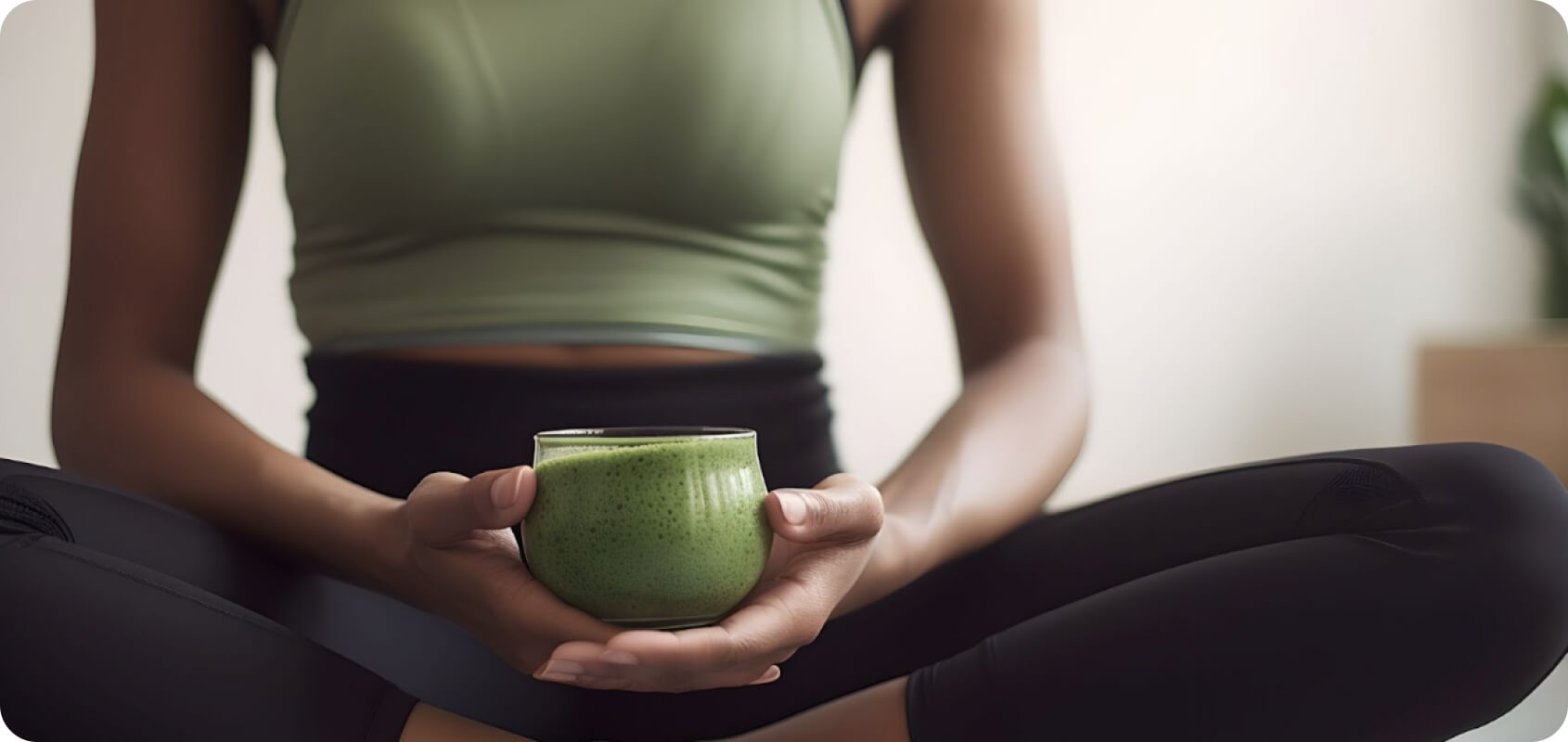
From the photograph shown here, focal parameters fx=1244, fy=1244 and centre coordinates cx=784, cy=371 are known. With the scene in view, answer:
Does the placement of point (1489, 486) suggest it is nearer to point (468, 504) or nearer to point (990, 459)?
point (990, 459)

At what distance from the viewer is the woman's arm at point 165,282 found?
0.83 metres

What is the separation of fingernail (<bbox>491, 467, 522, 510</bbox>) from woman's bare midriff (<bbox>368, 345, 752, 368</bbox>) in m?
0.39

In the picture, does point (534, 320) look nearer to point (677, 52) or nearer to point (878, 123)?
point (677, 52)

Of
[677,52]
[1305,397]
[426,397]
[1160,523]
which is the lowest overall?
[1305,397]

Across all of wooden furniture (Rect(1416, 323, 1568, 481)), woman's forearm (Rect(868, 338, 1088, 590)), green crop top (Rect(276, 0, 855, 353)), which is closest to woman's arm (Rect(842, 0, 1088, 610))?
woman's forearm (Rect(868, 338, 1088, 590))

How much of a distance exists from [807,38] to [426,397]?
0.44m

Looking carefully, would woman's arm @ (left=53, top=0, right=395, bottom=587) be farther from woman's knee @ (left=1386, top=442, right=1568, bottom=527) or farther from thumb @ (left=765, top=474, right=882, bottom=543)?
woman's knee @ (left=1386, top=442, right=1568, bottom=527)

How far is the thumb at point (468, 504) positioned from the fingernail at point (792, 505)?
115mm

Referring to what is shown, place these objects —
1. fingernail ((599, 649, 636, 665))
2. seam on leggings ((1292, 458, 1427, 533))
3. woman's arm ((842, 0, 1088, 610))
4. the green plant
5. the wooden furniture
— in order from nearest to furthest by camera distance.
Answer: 1. fingernail ((599, 649, 636, 665))
2. seam on leggings ((1292, 458, 1427, 533))
3. woman's arm ((842, 0, 1088, 610))
4. the wooden furniture
5. the green plant

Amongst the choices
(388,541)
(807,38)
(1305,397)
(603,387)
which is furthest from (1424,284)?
(388,541)

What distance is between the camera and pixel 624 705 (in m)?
0.82

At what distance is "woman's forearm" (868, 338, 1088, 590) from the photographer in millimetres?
831

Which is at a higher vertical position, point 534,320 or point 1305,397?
point 534,320

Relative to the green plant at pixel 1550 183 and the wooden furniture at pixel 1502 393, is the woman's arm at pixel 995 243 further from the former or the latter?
the green plant at pixel 1550 183
